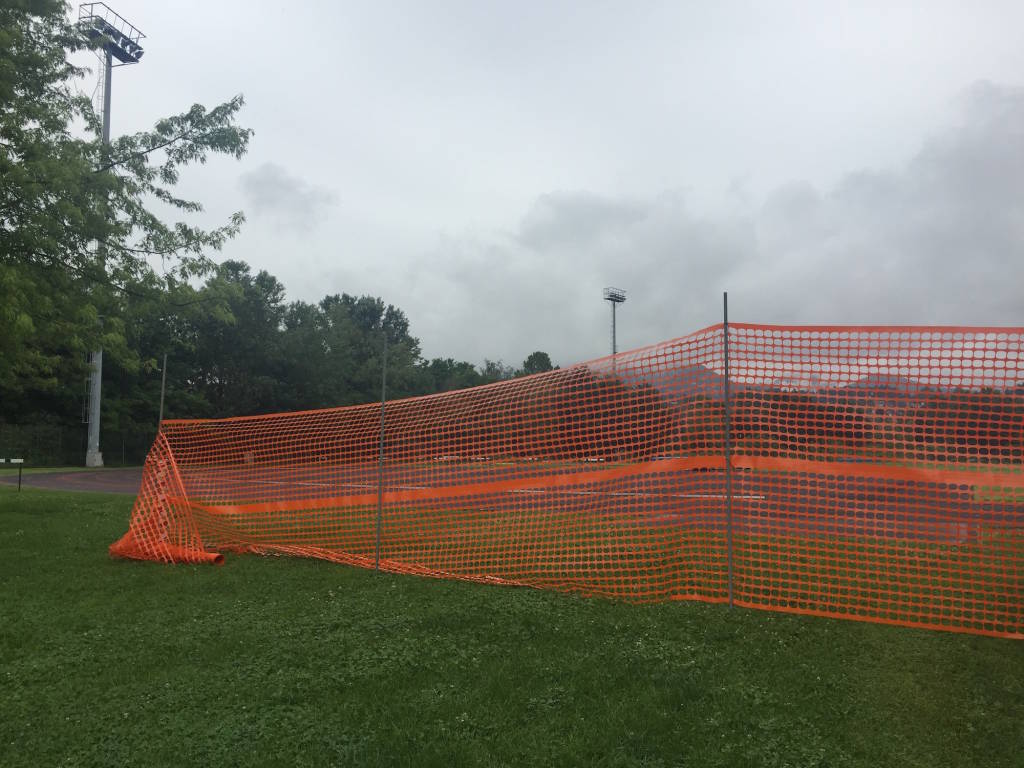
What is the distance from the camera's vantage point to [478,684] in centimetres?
421

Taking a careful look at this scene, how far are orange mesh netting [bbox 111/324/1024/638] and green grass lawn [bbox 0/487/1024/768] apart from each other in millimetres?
647

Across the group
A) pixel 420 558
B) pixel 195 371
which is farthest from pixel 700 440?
pixel 195 371

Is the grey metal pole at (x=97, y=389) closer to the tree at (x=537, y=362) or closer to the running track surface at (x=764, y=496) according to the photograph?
the running track surface at (x=764, y=496)

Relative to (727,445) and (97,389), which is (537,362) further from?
(727,445)

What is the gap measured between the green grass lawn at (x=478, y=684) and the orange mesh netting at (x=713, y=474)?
25.5 inches

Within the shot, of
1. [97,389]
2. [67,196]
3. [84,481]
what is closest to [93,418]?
[97,389]

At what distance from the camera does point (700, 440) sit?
20.7 feet

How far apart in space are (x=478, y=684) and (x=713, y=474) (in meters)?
3.31

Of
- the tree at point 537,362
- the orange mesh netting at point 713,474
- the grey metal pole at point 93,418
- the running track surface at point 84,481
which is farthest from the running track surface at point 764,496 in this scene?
the tree at point 537,362

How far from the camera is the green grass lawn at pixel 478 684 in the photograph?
11.5 feet

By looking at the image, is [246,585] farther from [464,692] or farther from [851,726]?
[851,726]

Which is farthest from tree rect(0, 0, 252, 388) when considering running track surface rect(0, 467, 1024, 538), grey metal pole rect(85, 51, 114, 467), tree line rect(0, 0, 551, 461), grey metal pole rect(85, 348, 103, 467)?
grey metal pole rect(85, 348, 103, 467)

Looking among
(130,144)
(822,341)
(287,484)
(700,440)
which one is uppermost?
(130,144)

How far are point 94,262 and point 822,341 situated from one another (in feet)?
35.2
